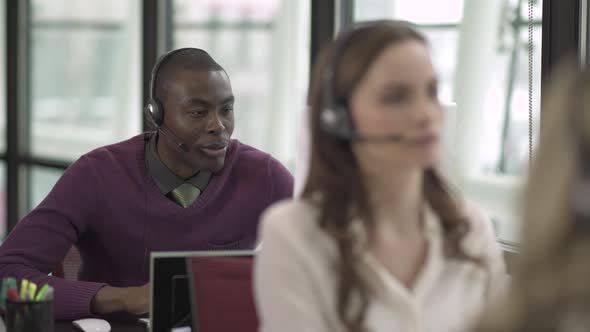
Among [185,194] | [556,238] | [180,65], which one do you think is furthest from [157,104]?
[556,238]

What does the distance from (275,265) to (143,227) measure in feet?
3.35

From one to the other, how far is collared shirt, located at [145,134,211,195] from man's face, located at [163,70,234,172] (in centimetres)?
4

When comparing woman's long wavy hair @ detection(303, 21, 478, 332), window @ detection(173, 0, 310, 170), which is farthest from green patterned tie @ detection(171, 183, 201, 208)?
window @ detection(173, 0, 310, 170)

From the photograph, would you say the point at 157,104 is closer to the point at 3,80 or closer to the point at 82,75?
the point at 82,75

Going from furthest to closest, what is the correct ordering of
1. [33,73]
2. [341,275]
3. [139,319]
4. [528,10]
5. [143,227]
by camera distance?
[33,73], [528,10], [143,227], [139,319], [341,275]

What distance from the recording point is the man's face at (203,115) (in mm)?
2025

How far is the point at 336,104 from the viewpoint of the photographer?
1085 mm

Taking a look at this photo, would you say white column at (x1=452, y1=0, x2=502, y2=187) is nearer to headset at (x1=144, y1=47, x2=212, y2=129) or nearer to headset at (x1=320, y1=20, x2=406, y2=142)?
headset at (x1=144, y1=47, x2=212, y2=129)

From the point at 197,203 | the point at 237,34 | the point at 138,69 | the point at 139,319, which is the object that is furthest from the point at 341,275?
the point at 138,69

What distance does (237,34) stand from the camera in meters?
3.80

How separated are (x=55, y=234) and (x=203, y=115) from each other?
422 mm

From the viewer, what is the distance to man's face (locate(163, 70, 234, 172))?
2.03m

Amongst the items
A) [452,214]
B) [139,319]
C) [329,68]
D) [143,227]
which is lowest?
[139,319]

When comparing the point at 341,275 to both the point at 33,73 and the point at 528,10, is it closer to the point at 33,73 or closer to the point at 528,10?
the point at 528,10
